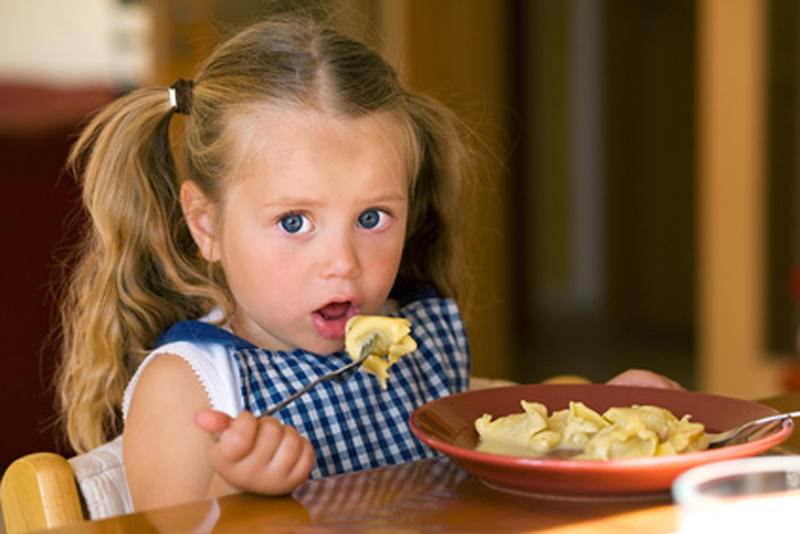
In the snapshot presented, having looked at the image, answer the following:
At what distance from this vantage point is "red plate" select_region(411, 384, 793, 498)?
0.76 meters

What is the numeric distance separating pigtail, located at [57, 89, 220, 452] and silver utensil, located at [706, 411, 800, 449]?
2.26ft

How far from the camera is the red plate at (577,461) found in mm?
759

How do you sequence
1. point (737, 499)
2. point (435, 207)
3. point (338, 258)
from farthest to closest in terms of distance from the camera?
point (435, 207)
point (338, 258)
point (737, 499)

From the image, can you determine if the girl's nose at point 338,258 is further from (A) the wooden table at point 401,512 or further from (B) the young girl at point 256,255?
(A) the wooden table at point 401,512

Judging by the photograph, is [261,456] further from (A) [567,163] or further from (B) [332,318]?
(A) [567,163]

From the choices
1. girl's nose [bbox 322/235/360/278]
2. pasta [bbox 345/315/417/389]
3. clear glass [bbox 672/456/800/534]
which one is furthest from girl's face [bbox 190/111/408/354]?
clear glass [bbox 672/456/800/534]

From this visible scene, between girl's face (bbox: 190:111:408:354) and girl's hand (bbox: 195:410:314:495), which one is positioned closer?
girl's hand (bbox: 195:410:314:495)

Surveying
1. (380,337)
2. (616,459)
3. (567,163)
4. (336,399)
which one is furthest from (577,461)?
(567,163)

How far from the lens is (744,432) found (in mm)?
897

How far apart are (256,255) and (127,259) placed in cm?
25

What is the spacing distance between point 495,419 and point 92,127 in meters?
0.68

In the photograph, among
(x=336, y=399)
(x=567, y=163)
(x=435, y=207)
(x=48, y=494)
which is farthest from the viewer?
(x=567, y=163)

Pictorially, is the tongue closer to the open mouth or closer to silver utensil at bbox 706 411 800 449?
the open mouth

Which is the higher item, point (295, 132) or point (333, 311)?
point (295, 132)
